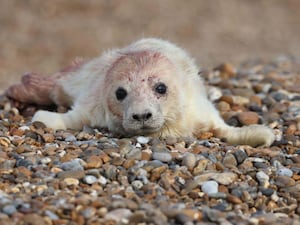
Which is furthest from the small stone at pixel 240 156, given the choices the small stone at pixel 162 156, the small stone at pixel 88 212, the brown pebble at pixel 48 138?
the small stone at pixel 88 212

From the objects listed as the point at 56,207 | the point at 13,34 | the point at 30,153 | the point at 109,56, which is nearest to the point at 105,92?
the point at 109,56

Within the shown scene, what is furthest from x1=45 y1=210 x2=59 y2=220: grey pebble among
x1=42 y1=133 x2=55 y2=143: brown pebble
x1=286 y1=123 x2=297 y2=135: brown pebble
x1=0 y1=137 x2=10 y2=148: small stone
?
x1=286 y1=123 x2=297 y2=135: brown pebble

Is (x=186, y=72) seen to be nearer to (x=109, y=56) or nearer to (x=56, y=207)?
(x=109, y=56)

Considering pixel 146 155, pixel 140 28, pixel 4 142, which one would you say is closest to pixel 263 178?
pixel 146 155

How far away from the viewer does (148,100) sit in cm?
576

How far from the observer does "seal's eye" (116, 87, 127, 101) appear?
5.92 m

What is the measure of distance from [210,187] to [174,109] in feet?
4.32

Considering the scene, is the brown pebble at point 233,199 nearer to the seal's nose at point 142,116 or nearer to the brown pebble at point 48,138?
the seal's nose at point 142,116

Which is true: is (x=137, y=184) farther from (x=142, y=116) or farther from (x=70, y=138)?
(x=70, y=138)

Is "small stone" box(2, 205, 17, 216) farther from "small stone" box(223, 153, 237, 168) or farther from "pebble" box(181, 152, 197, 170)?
"small stone" box(223, 153, 237, 168)

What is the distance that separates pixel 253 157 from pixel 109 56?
1.79m

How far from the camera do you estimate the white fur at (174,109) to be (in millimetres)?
6074

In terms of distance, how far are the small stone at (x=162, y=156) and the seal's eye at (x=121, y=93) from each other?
80 centimetres

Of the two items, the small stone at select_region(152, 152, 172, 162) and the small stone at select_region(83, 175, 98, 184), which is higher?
the small stone at select_region(152, 152, 172, 162)
